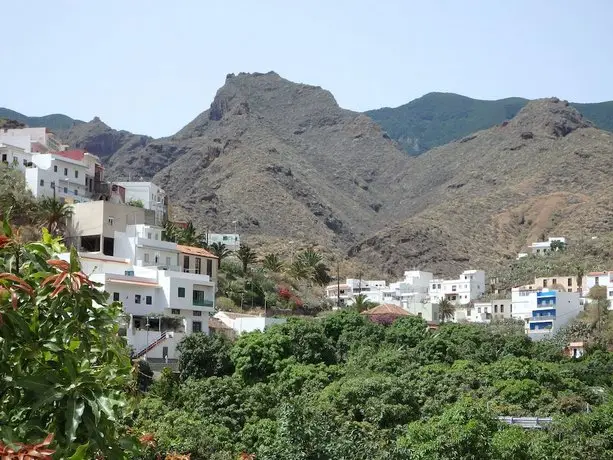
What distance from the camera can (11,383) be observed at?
238 inches

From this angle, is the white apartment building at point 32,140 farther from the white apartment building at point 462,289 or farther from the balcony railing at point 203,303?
the white apartment building at point 462,289

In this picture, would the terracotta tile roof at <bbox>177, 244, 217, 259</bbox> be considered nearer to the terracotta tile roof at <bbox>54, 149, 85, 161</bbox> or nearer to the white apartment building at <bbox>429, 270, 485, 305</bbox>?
the terracotta tile roof at <bbox>54, 149, 85, 161</bbox>

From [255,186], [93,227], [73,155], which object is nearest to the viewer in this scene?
[93,227]

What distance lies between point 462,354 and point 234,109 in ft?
497

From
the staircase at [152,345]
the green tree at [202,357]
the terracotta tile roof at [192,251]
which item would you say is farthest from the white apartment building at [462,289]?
the green tree at [202,357]

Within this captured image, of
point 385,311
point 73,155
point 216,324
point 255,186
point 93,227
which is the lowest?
point 216,324

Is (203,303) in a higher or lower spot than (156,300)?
lower

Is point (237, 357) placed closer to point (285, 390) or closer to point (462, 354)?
point (285, 390)

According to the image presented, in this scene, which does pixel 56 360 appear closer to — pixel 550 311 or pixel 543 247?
pixel 550 311

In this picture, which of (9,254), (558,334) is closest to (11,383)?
(9,254)

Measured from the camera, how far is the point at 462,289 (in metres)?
107

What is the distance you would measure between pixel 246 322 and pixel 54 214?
39.2 feet

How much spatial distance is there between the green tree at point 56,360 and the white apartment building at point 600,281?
278 feet

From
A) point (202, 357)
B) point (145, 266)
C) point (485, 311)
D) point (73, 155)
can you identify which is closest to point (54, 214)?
point (145, 266)
